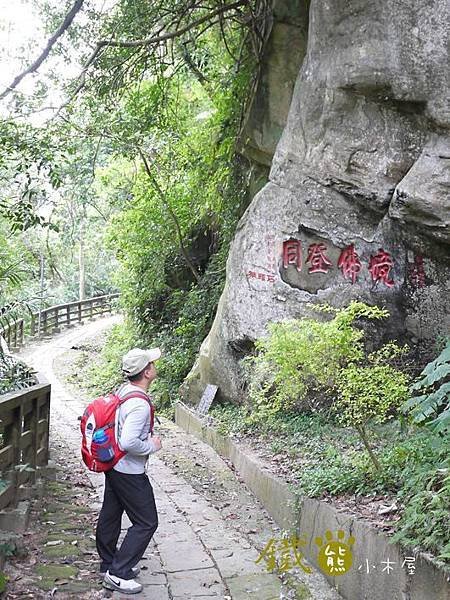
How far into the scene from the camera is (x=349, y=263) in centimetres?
864

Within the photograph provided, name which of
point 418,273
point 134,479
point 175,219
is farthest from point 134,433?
point 175,219

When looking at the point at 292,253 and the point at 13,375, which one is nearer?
the point at 13,375

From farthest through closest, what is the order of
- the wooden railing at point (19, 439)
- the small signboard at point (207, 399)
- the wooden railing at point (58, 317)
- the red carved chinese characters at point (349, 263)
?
the wooden railing at point (58, 317)
the small signboard at point (207, 399)
the red carved chinese characters at point (349, 263)
the wooden railing at point (19, 439)

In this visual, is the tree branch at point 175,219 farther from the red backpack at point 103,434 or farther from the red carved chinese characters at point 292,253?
the red backpack at point 103,434

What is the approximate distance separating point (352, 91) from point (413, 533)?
6.22 meters

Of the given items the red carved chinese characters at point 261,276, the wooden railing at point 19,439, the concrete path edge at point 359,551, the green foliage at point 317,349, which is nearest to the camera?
the concrete path edge at point 359,551

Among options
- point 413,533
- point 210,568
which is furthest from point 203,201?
point 413,533

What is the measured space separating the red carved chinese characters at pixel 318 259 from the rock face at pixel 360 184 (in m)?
0.01

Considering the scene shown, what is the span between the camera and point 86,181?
42.6 ft

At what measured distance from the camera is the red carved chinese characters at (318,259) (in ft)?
28.7

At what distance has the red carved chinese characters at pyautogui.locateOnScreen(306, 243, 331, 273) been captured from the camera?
8750mm

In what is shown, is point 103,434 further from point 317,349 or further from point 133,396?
point 317,349

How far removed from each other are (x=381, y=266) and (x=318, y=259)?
2.68ft

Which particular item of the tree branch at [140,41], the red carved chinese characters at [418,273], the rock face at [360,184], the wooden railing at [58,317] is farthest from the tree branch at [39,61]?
the wooden railing at [58,317]
